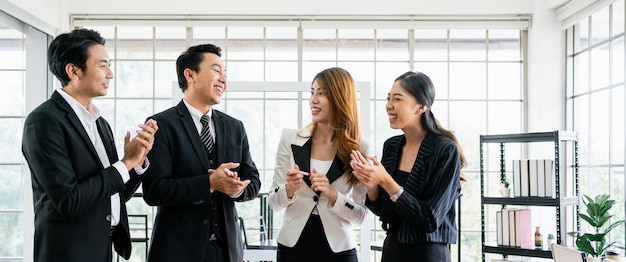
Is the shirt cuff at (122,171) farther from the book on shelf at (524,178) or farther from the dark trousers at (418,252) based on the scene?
the book on shelf at (524,178)

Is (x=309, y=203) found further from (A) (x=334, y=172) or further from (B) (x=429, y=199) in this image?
(B) (x=429, y=199)

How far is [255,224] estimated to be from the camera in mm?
5434

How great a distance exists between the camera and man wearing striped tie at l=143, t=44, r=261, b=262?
256cm

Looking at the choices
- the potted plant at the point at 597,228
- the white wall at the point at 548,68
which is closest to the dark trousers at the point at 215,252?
the potted plant at the point at 597,228

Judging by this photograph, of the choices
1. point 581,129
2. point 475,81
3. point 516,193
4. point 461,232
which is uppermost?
point 475,81

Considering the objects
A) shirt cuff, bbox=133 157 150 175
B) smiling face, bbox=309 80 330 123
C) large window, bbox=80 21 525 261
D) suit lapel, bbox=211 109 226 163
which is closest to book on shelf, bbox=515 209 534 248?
large window, bbox=80 21 525 261

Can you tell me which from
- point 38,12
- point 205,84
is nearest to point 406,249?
point 205,84

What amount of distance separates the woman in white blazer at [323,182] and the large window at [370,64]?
351cm

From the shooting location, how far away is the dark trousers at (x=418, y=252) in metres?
2.61

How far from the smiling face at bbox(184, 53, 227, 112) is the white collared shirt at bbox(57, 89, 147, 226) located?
395mm

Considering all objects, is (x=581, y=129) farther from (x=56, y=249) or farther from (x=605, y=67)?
(x=56, y=249)

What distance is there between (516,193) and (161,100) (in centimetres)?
345

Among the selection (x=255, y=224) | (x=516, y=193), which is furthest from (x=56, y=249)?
(x=516, y=193)

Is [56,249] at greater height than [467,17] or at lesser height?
lesser
